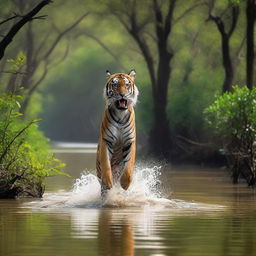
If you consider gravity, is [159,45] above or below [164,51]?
above

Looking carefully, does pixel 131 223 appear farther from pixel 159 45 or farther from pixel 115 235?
pixel 159 45

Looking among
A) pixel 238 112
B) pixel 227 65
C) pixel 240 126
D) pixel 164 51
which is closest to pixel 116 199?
pixel 240 126

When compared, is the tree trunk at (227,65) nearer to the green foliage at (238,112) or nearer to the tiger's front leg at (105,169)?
the green foliage at (238,112)

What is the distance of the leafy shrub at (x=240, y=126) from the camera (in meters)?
25.0

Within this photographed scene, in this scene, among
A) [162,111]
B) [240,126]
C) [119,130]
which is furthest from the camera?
[162,111]

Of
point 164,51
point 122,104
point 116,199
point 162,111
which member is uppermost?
point 164,51

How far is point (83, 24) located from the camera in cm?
6744

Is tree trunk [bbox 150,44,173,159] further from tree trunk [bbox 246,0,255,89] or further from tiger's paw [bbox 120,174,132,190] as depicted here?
tiger's paw [bbox 120,174,132,190]

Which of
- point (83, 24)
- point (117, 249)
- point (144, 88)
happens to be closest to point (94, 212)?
point (117, 249)

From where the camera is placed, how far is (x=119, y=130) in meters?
18.4

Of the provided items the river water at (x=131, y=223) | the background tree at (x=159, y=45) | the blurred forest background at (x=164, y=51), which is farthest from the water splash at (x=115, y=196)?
the background tree at (x=159, y=45)

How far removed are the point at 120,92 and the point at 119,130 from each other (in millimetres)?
684

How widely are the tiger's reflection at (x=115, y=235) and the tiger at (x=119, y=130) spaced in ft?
7.44

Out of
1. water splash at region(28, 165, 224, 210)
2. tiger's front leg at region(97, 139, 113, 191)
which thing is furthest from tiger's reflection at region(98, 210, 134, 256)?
tiger's front leg at region(97, 139, 113, 191)
